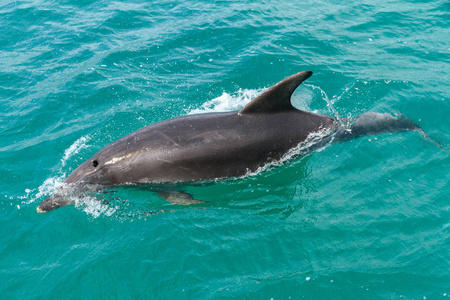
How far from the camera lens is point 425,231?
7.84m

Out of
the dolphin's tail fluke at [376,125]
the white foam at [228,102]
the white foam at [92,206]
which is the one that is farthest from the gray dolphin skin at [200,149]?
the white foam at [228,102]

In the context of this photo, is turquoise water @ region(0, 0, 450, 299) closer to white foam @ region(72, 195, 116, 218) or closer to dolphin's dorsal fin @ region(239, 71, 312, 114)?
white foam @ region(72, 195, 116, 218)

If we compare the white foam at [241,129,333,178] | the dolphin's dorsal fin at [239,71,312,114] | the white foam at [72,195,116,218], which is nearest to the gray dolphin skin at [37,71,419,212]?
the dolphin's dorsal fin at [239,71,312,114]

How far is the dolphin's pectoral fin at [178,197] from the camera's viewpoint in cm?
843

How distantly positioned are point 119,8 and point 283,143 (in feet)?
45.5

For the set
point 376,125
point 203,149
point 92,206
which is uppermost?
point 203,149

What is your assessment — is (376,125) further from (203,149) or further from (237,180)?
(203,149)

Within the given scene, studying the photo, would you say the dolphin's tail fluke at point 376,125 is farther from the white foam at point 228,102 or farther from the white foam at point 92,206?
the white foam at point 92,206

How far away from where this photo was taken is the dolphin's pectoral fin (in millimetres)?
8430

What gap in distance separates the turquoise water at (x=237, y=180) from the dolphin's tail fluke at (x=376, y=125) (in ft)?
0.86

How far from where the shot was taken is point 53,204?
28.0 ft

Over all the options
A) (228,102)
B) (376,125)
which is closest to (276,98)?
(376,125)

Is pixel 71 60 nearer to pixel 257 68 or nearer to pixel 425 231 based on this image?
pixel 257 68

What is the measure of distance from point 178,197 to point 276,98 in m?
2.89
